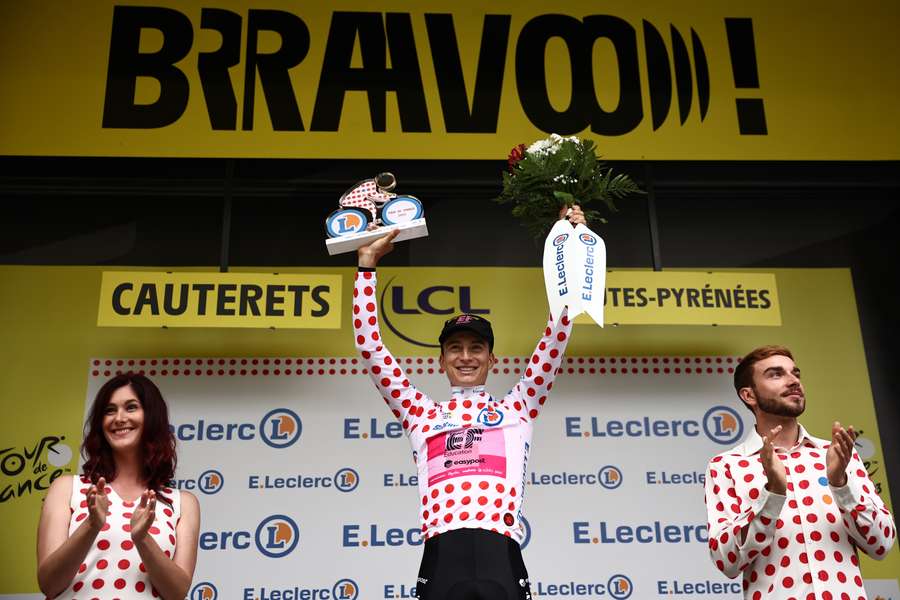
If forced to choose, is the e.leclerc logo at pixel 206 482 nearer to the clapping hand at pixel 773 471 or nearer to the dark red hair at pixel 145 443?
the dark red hair at pixel 145 443

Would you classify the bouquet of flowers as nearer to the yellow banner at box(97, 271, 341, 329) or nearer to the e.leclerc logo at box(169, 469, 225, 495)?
the yellow banner at box(97, 271, 341, 329)

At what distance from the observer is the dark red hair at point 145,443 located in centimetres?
264

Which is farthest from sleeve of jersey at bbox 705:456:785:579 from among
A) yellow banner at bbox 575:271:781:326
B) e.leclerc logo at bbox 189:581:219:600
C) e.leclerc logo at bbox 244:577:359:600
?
e.leclerc logo at bbox 189:581:219:600

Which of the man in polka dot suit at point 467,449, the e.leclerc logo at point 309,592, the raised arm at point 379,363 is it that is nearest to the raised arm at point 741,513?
the man in polka dot suit at point 467,449

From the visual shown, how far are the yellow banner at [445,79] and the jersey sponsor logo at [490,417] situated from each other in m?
1.72

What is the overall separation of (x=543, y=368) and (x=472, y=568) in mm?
746

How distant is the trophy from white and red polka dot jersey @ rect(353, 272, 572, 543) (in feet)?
0.54

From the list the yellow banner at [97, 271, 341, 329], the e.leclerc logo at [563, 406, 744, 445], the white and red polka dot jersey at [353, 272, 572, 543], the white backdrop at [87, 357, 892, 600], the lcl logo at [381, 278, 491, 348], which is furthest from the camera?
the lcl logo at [381, 278, 491, 348]

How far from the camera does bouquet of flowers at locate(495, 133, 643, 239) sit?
3.32 metres

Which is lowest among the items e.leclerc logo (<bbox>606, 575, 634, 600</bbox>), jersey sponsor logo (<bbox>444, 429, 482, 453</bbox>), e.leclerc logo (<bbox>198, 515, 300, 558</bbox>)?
e.leclerc logo (<bbox>606, 575, 634, 600</bbox>)

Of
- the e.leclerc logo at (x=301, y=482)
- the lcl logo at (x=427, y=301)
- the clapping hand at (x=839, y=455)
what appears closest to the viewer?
the clapping hand at (x=839, y=455)

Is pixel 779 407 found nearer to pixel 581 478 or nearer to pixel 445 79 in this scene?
pixel 581 478

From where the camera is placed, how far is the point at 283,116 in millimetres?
4434

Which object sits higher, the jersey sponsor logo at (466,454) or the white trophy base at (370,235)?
the white trophy base at (370,235)
